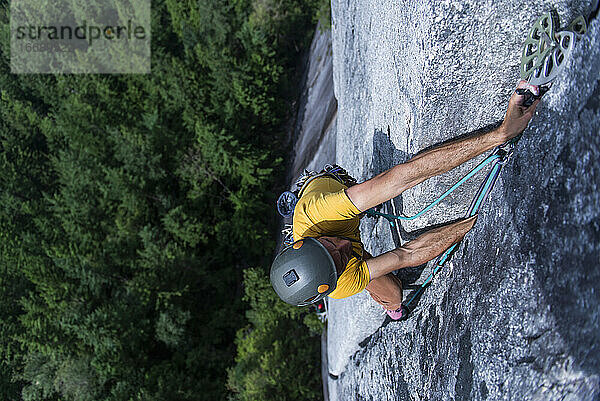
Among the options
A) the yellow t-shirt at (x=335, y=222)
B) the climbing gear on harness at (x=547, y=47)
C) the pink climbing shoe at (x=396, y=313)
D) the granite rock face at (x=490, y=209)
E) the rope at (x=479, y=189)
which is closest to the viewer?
the granite rock face at (x=490, y=209)

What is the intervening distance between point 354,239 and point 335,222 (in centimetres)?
24

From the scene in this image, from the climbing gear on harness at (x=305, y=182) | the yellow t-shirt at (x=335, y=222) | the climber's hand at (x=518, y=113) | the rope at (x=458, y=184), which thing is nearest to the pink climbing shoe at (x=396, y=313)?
the yellow t-shirt at (x=335, y=222)

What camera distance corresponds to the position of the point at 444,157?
6.80ft

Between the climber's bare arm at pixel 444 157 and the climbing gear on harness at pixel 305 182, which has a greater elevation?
the climbing gear on harness at pixel 305 182

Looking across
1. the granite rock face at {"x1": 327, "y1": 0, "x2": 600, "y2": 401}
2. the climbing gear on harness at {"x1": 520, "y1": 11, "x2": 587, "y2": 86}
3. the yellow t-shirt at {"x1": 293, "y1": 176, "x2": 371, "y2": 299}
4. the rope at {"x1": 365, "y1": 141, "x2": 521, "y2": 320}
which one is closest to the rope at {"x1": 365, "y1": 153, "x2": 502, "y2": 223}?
the rope at {"x1": 365, "y1": 141, "x2": 521, "y2": 320}

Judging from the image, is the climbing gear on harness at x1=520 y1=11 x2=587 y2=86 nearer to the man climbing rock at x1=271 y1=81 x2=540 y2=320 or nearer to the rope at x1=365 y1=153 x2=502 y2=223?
the man climbing rock at x1=271 y1=81 x2=540 y2=320

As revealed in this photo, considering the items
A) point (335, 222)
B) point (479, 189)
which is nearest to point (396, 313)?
point (335, 222)

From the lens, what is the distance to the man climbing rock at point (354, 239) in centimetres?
209

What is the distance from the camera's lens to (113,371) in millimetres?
8055

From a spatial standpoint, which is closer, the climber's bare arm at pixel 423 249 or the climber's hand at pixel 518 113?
the climber's hand at pixel 518 113

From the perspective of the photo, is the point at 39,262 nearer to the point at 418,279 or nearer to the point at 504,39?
the point at 418,279

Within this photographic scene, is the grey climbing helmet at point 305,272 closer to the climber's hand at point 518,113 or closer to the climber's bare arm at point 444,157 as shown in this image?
the climber's bare arm at point 444,157

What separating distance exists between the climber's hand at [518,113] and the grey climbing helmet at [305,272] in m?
1.23

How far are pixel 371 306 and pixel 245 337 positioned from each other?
677 centimetres
